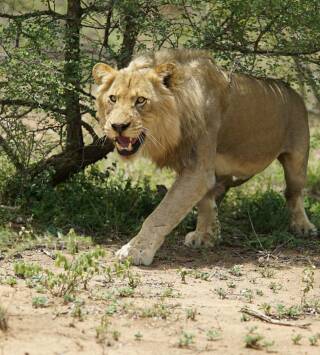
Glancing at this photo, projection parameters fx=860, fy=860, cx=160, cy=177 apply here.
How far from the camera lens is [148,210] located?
7.59 m

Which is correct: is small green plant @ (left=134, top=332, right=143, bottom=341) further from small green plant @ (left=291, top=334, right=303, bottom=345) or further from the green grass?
the green grass

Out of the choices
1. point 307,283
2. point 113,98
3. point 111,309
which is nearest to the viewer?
point 111,309

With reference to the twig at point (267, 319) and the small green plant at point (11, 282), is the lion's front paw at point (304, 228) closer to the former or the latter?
the twig at point (267, 319)

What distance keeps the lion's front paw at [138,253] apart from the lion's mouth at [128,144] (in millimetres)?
638

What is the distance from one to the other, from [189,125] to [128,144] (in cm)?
55

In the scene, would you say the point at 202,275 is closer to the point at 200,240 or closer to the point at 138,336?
the point at 200,240

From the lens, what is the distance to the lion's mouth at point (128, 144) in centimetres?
601

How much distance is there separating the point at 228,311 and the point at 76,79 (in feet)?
9.02

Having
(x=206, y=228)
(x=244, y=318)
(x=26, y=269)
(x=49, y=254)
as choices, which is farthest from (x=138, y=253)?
(x=244, y=318)

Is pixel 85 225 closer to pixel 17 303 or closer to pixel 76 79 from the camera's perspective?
pixel 76 79

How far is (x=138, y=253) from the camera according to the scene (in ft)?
19.7

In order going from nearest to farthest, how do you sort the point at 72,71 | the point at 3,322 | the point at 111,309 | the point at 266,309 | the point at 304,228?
the point at 3,322 < the point at 111,309 < the point at 266,309 < the point at 72,71 < the point at 304,228

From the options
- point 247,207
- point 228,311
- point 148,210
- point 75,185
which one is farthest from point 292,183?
point 228,311

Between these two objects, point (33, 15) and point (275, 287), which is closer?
point (275, 287)
